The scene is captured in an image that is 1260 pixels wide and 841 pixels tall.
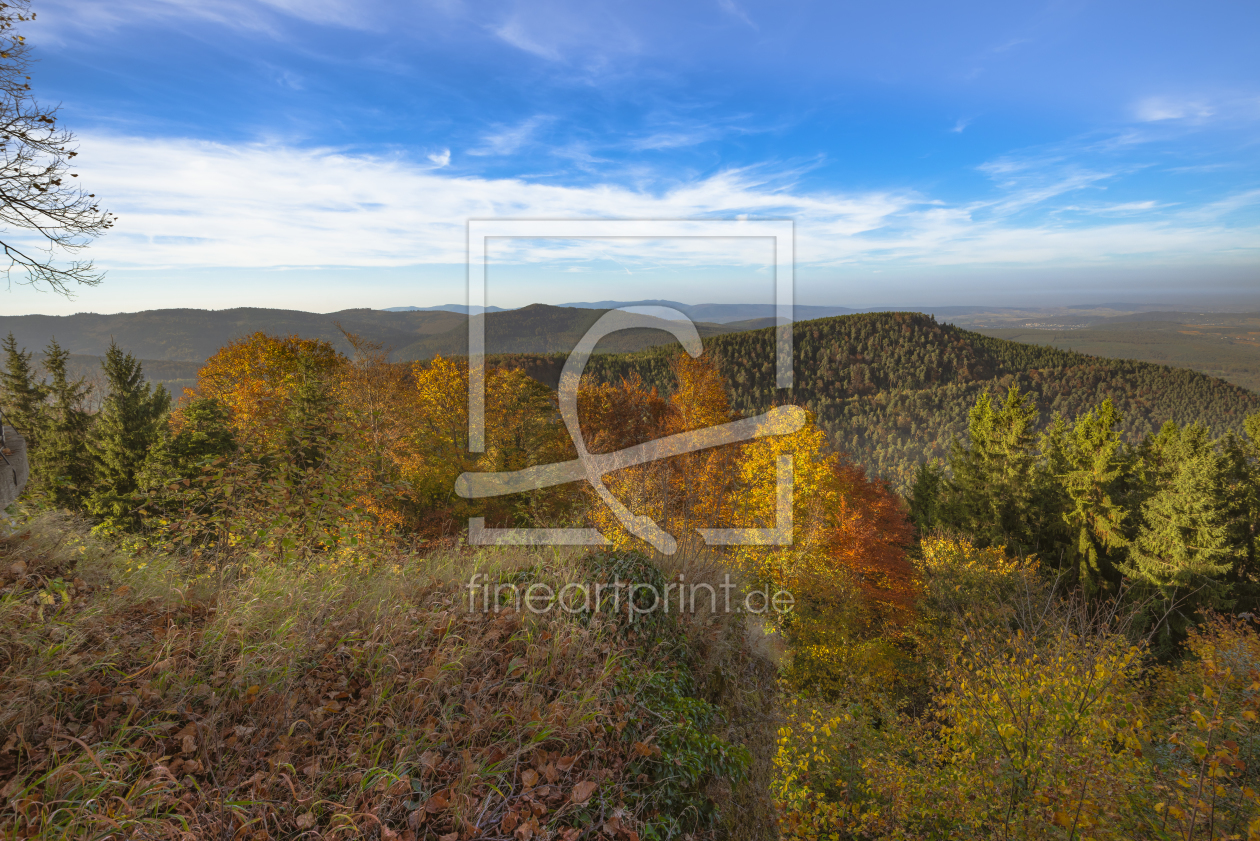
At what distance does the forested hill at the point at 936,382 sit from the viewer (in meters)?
111

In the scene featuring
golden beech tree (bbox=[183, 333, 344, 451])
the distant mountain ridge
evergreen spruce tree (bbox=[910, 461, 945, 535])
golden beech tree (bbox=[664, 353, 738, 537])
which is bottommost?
evergreen spruce tree (bbox=[910, 461, 945, 535])

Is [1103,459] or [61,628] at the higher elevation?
[61,628]

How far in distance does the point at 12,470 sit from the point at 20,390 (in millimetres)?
31711

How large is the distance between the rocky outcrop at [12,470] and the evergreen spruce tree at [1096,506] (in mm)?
38233

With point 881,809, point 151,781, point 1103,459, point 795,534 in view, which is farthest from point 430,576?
point 1103,459

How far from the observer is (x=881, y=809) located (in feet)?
26.8

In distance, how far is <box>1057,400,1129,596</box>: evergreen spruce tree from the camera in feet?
90.9

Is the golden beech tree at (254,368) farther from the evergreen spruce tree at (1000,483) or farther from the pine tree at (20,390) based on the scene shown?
the evergreen spruce tree at (1000,483)

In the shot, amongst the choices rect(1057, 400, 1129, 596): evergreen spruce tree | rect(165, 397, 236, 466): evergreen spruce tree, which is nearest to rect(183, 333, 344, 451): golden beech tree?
rect(165, 397, 236, 466): evergreen spruce tree

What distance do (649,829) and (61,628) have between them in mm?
4434

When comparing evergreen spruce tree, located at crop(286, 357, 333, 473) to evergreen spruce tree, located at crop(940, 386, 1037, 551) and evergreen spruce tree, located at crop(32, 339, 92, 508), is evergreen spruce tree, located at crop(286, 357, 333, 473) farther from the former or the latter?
evergreen spruce tree, located at crop(940, 386, 1037, 551)

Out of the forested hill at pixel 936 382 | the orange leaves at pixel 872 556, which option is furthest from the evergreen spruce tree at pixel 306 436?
the forested hill at pixel 936 382

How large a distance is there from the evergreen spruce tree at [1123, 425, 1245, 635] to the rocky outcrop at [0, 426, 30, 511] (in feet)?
116

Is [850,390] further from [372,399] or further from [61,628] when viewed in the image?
[61,628]
